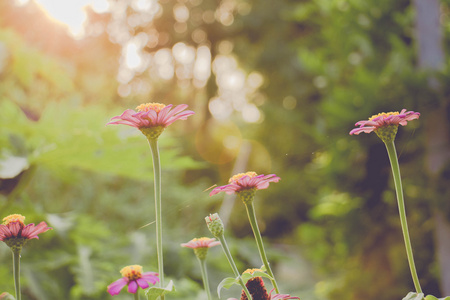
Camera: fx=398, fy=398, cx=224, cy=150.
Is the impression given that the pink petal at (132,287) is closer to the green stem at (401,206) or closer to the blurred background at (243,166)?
the blurred background at (243,166)

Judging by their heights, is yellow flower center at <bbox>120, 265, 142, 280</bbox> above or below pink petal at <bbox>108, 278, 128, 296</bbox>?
above

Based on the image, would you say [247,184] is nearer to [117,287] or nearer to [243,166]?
[117,287]

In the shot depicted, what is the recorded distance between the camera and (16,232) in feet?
0.73

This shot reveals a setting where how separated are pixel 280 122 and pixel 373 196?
2590 mm

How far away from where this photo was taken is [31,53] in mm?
1452

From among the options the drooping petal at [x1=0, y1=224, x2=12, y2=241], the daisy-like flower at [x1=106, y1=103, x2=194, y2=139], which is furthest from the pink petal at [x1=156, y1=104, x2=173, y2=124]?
the drooping petal at [x1=0, y1=224, x2=12, y2=241]

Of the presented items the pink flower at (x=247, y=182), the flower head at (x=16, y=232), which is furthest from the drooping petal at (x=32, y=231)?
the pink flower at (x=247, y=182)

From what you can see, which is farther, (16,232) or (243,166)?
(243,166)

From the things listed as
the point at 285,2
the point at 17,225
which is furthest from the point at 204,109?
the point at 17,225

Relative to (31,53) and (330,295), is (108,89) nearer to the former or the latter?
(31,53)

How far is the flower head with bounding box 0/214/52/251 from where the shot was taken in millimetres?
221

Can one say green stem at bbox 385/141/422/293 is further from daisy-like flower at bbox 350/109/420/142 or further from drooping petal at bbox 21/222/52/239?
drooping petal at bbox 21/222/52/239

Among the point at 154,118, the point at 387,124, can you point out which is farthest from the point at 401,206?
the point at 154,118

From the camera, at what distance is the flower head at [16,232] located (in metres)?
0.22
